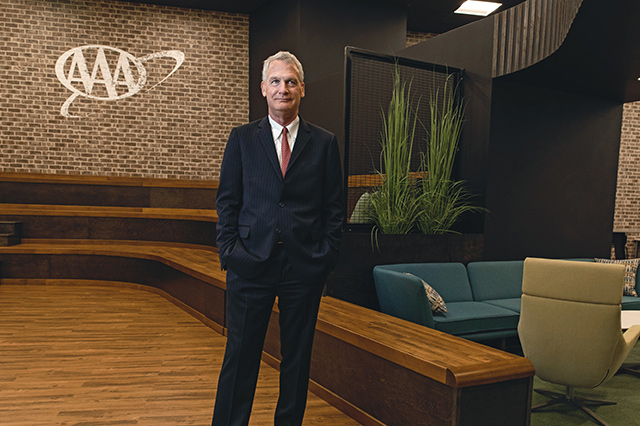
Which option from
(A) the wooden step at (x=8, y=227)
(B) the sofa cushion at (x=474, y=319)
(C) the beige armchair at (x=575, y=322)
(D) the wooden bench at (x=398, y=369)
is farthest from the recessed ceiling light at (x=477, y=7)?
(A) the wooden step at (x=8, y=227)

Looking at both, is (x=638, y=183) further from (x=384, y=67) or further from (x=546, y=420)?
(x=546, y=420)

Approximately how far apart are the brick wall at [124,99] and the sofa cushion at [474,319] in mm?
5041

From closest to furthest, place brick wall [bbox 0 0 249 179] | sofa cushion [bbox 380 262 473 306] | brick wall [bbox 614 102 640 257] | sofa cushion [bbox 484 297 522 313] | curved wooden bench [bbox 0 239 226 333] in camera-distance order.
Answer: sofa cushion [bbox 380 262 473 306]
sofa cushion [bbox 484 297 522 313]
curved wooden bench [bbox 0 239 226 333]
brick wall [bbox 0 0 249 179]
brick wall [bbox 614 102 640 257]

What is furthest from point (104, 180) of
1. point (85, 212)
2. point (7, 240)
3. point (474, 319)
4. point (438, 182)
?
point (474, 319)

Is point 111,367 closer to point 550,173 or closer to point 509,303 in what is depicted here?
point 509,303

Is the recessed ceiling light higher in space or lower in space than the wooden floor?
higher

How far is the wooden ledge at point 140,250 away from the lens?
4.71 meters

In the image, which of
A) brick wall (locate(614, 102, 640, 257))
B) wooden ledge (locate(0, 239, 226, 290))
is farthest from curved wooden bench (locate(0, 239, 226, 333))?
brick wall (locate(614, 102, 640, 257))

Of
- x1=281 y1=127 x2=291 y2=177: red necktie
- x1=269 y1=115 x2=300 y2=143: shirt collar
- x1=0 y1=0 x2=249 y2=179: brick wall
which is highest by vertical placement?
x1=0 y1=0 x2=249 y2=179: brick wall

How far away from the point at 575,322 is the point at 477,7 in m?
5.93

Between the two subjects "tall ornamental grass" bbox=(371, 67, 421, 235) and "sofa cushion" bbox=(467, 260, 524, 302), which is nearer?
"tall ornamental grass" bbox=(371, 67, 421, 235)

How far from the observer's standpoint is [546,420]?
259cm

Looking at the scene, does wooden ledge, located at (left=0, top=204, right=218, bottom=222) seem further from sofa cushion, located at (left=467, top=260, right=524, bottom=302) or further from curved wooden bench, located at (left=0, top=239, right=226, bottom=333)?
sofa cushion, located at (left=467, top=260, right=524, bottom=302)

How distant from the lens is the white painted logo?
719cm
